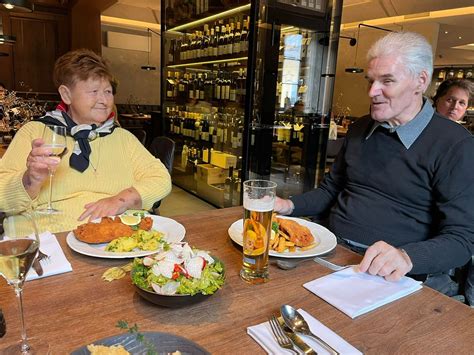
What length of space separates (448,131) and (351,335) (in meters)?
1.00

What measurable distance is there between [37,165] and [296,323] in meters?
1.05

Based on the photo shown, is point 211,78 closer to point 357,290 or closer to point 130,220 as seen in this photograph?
point 130,220

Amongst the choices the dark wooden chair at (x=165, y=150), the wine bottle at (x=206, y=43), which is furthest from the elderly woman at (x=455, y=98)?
the wine bottle at (x=206, y=43)

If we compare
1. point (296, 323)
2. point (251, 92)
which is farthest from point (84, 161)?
point (251, 92)

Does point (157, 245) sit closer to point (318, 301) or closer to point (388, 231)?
point (318, 301)

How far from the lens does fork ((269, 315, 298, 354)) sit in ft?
2.26

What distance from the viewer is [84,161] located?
1644mm

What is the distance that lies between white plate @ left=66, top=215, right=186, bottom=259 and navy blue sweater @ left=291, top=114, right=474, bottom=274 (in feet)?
2.07

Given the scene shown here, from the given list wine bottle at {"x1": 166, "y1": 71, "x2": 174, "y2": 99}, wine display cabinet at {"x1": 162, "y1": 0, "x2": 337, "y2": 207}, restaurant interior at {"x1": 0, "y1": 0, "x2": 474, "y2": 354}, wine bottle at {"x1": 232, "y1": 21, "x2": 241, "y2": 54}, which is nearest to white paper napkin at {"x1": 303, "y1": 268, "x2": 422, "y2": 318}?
restaurant interior at {"x1": 0, "y1": 0, "x2": 474, "y2": 354}

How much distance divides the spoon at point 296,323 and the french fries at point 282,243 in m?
0.32

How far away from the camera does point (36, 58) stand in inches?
324

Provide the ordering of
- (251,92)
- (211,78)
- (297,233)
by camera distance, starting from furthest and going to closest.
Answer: (211,78)
(251,92)
(297,233)

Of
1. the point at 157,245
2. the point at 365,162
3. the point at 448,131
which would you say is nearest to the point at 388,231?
the point at 365,162

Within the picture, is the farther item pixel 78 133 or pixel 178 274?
pixel 78 133
